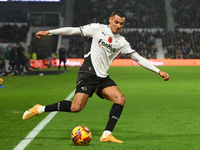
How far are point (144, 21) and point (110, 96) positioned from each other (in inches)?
1850

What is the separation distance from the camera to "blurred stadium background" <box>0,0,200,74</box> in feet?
149

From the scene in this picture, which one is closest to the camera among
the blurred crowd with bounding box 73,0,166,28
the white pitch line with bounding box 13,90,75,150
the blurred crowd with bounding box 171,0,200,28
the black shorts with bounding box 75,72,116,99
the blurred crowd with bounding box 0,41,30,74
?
the white pitch line with bounding box 13,90,75,150

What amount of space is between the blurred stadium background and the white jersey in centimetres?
3499

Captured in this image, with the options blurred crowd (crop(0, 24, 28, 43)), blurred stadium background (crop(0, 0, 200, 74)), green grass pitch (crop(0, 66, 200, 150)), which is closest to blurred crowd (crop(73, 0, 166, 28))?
blurred stadium background (crop(0, 0, 200, 74))

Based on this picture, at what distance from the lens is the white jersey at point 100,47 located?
5.98 meters

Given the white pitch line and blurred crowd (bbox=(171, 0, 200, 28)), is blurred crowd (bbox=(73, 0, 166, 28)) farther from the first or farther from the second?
the white pitch line

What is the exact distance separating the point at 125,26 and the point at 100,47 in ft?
148

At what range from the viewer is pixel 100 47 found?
19.7ft

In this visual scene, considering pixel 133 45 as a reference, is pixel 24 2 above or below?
above

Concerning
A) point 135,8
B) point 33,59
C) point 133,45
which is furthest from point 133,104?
point 135,8

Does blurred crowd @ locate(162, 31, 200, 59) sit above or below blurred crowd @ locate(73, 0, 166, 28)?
below

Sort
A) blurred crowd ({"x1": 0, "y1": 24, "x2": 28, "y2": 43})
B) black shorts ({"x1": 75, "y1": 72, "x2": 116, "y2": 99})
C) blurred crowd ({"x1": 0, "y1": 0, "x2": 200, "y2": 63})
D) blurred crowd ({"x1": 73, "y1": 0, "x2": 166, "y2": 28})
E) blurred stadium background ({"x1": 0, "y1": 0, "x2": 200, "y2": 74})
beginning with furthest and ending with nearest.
Answer: 1. blurred crowd ({"x1": 73, "y1": 0, "x2": 166, "y2": 28})
2. blurred stadium background ({"x1": 0, "y1": 0, "x2": 200, "y2": 74})
3. blurred crowd ({"x1": 0, "y1": 0, "x2": 200, "y2": 63})
4. blurred crowd ({"x1": 0, "y1": 24, "x2": 28, "y2": 43})
5. black shorts ({"x1": 75, "y1": 72, "x2": 116, "y2": 99})

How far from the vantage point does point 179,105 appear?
10.1 meters

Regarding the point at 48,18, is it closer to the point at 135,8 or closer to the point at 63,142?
the point at 135,8
